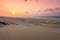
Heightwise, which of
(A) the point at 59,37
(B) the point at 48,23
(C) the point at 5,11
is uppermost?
(C) the point at 5,11

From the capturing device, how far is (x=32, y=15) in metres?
1.12

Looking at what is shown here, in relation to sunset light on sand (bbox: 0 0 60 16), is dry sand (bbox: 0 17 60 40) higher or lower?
lower

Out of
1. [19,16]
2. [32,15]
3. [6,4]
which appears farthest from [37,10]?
[6,4]

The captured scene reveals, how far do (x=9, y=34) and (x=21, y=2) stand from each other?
12.5 inches

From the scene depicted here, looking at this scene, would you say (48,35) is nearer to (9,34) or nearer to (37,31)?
(37,31)

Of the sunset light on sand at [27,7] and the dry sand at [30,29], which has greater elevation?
the sunset light on sand at [27,7]

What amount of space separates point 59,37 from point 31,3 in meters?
0.40

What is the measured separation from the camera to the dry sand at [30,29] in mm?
1112

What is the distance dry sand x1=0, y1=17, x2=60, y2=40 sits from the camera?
3.65 ft

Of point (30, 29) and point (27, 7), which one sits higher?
point (27, 7)

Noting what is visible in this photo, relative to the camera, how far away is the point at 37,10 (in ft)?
3.67

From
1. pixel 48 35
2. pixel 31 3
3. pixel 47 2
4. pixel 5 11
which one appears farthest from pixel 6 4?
pixel 48 35

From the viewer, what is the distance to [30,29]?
113 cm

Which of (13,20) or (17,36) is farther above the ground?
(13,20)
